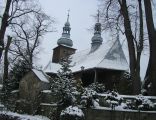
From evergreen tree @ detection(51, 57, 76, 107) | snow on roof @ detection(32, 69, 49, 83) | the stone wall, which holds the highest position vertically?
snow on roof @ detection(32, 69, 49, 83)

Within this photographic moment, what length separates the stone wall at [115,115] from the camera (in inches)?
573

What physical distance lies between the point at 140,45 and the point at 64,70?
5943mm

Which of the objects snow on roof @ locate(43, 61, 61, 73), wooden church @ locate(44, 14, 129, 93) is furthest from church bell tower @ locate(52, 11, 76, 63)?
wooden church @ locate(44, 14, 129, 93)

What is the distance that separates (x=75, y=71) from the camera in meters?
34.8

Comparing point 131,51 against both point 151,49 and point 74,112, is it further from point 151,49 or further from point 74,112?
point 74,112

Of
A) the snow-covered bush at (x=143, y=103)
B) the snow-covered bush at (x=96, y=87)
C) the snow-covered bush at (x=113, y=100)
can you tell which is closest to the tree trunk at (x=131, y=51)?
the snow-covered bush at (x=96, y=87)

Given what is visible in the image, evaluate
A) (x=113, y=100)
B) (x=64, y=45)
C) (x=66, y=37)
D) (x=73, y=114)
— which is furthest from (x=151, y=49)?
(x=66, y=37)

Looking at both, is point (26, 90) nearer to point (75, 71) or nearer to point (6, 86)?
point (6, 86)

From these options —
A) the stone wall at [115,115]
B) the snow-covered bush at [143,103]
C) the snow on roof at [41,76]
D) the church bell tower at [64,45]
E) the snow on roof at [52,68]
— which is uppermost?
the church bell tower at [64,45]

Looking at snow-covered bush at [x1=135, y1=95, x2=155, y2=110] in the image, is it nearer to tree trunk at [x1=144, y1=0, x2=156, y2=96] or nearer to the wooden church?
tree trunk at [x1=144, y1=0, x2=156, y2=96]

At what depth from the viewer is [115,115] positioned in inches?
591

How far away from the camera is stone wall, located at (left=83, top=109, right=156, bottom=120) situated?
1455 cm

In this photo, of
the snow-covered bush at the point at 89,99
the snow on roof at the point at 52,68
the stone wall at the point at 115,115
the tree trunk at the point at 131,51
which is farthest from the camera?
the snow on roof at the point at 52,68

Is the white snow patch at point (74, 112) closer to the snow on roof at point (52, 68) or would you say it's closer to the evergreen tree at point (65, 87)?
the evergreen tree at point (65, 87)
